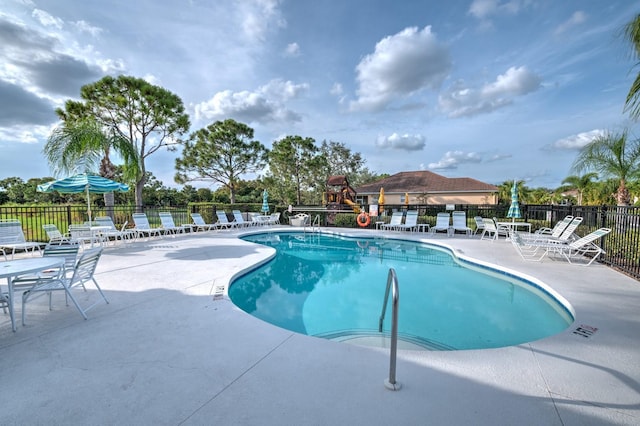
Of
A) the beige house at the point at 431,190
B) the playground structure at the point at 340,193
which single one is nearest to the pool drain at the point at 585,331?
the playground structure at the point at 340,193

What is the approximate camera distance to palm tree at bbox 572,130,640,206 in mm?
10617

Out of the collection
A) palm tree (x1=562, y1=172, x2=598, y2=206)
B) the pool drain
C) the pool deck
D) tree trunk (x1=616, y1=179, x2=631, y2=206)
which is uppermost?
palm tree (x1=562, y1=172, x2=598, y2=206)

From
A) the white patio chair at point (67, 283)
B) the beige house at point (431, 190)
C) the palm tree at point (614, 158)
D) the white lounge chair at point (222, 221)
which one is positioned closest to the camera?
the white patio chair at point (67, 283)

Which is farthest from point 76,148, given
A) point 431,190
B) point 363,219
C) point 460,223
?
point 431,190

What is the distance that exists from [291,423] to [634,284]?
249 inches

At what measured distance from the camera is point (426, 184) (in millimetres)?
27156

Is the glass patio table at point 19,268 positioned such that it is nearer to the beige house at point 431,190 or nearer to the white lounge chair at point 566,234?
the white lounge chair at point 566,234

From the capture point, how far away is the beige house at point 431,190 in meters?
24.9

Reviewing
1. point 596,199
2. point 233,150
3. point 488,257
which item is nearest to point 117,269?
point 488,257

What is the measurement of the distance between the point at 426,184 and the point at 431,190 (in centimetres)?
129

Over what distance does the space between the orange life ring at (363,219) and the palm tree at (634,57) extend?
1082 cm

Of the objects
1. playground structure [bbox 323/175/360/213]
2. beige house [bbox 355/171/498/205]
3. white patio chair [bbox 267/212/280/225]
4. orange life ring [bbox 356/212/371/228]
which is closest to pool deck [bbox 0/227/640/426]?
orange life ring [bbox 356/212/371/228]

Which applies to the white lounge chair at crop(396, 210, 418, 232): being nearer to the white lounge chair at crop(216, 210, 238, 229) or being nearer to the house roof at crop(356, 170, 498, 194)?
the white lounge chair at crop(216, 210, 238, 229)

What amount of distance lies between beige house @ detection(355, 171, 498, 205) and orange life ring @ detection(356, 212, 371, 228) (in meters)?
10.00
